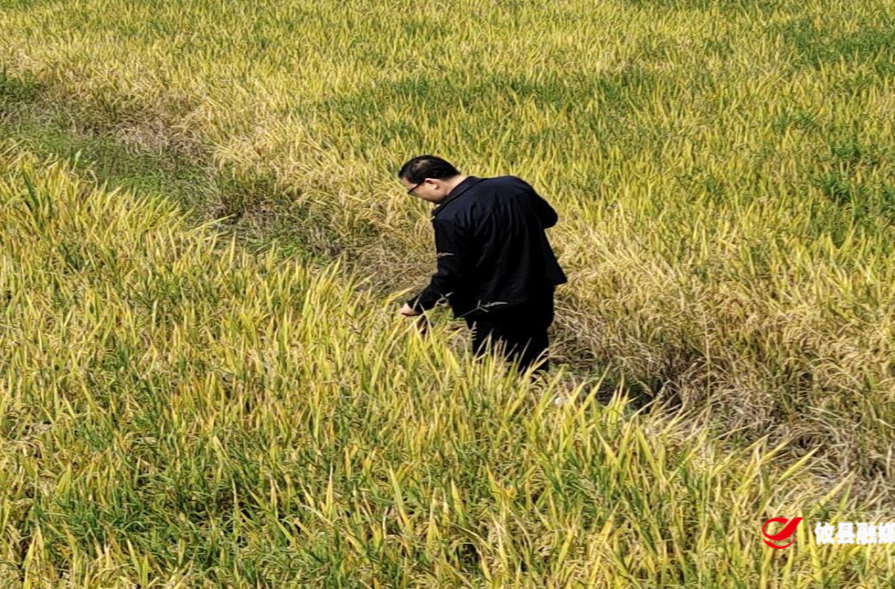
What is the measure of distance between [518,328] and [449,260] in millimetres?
398

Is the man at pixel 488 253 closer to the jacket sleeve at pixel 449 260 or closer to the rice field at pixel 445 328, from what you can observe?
the jacket sleeve at pixel 449 260

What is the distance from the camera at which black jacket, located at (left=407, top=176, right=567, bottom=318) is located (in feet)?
10.9

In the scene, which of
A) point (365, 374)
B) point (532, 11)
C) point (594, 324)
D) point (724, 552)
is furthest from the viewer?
point (532, 11)

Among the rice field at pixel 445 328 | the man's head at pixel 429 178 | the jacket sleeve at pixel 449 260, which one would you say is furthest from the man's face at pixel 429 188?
the rice field at pixel 445 328

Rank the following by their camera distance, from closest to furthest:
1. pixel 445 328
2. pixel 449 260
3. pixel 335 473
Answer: pixel 335 473, pixel 449 260, pixel 445 328

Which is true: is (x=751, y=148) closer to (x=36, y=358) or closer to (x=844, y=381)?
(x=844, y=381)

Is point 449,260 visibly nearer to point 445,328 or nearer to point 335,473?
point 445,328

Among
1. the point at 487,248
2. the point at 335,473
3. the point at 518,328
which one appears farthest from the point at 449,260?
the point at 335,473

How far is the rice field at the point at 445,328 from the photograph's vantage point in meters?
2.29

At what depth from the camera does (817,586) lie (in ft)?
6.51

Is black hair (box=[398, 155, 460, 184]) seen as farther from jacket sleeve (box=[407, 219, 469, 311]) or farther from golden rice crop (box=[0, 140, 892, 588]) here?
golden rice crop (box=[0, 140, 892, 588])

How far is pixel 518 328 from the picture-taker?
353cm

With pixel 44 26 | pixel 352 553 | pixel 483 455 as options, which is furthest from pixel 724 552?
pixel 44 26

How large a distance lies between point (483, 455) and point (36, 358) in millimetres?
1560
